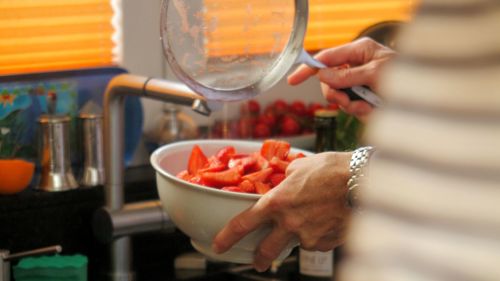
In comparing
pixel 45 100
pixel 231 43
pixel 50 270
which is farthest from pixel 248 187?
pixel 45 100

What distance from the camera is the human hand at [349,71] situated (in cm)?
137

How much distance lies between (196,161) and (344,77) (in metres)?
0.29

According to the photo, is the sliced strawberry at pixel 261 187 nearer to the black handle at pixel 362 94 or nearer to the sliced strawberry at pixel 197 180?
the sliced strawberry at pixel 197 180

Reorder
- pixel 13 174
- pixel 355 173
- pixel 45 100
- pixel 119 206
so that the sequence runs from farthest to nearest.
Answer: pixel 45 100
pixel 13 174
pixel 119 206
pixel 355 173

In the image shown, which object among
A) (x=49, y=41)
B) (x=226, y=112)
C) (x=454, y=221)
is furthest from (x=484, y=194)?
(x=226, y=112)

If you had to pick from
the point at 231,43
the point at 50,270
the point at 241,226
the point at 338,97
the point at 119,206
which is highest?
the point at 231,43

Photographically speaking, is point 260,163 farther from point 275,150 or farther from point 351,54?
point 351,54

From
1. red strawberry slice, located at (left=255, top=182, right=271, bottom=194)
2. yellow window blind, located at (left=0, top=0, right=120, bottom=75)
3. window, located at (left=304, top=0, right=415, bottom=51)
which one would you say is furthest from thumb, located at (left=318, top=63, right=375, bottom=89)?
window, located at (left=304, top=0, right=415, bottom=51)

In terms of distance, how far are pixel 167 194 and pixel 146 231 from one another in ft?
1.17

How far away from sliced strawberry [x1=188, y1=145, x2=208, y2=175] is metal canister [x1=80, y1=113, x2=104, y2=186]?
469 millimetres

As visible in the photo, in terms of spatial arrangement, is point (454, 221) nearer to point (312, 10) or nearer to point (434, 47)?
point (434, 47)

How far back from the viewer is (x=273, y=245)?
1169 mm

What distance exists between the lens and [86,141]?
1.79m

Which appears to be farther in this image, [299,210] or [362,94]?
[362,94]
